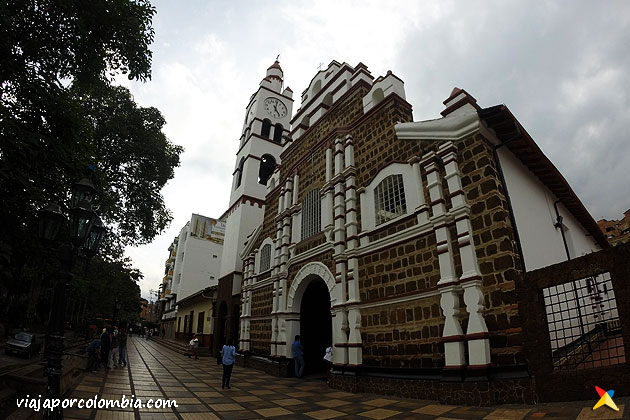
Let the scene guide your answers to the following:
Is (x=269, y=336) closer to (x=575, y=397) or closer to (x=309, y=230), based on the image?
(x=309, y=230)

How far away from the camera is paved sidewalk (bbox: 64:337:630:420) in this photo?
5.28 meters

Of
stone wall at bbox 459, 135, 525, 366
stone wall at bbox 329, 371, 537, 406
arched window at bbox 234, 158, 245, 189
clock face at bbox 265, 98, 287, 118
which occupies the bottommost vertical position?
stone wall at bbox 329, 371, 537, 406

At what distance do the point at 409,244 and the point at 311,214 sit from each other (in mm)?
5502

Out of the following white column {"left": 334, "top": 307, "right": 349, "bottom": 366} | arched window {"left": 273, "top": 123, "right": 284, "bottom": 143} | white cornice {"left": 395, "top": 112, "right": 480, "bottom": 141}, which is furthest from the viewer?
arched window {"left": 273, "top": 123, "right": 284, "bottom": 143}

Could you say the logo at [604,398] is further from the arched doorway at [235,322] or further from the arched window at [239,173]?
the arched window at [239,173]

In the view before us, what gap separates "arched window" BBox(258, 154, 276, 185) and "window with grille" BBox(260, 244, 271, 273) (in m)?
Answer: 8.28

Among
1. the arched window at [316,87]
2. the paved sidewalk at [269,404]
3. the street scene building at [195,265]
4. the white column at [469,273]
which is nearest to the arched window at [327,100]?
the arched window at [316,87]

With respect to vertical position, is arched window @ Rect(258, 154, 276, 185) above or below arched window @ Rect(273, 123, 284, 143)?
below

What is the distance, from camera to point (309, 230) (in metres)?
13.0

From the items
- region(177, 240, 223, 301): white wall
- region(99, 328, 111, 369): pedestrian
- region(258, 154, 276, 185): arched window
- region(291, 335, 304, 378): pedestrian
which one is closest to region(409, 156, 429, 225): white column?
region(291, 335, 304, 378): pedestrian

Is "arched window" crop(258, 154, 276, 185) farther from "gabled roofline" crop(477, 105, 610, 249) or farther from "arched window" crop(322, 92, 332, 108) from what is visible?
"gabled roofline" crop(477, 105, 610, 249)

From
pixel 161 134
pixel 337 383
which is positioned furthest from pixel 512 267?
pixel 161 134

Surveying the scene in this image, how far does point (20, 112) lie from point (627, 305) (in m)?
10.6

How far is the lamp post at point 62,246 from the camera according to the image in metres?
4.29
